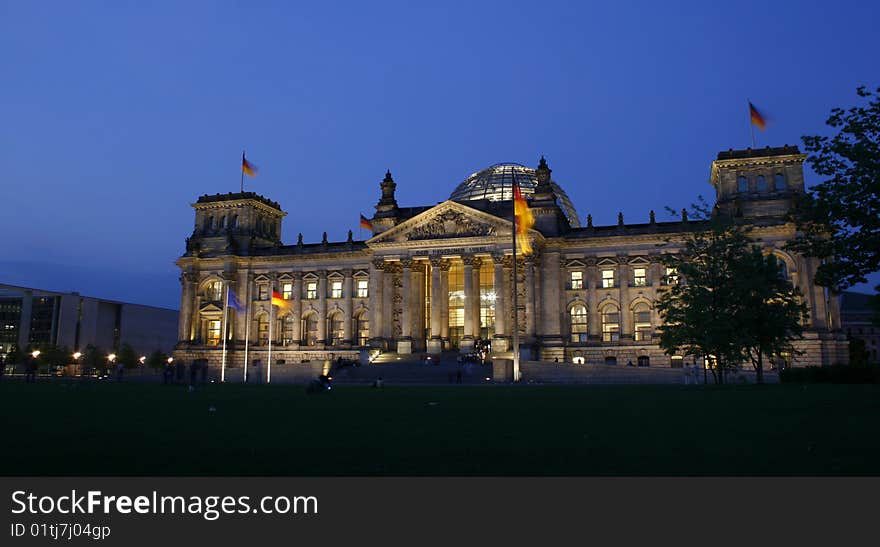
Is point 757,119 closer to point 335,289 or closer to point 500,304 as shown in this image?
point 500,304

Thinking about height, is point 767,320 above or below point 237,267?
below

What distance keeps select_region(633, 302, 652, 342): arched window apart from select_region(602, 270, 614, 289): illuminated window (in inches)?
141

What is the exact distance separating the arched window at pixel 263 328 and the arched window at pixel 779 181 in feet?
196

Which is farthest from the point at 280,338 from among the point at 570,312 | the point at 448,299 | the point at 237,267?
the point at 570,312

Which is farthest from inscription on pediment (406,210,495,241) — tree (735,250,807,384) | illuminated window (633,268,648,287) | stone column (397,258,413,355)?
tree (735,250,807,384)

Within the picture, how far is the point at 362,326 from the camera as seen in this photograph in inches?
3295

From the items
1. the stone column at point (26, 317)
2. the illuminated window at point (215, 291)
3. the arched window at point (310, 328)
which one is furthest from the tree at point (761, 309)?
the stone column at point (26, 317)

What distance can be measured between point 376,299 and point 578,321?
22.5 meters

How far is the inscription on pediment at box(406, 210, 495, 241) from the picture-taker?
7231cm

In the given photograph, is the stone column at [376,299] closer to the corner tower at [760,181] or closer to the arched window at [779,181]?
the corner tower at [760,181]

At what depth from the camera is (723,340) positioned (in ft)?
129
